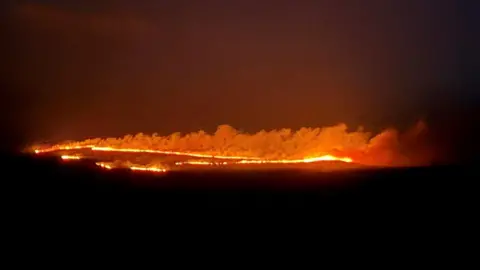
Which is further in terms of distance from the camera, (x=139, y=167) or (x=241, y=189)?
(x=139, y=167)

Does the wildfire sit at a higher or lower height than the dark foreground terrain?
higher

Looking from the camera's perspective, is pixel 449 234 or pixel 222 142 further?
pixel 222 142

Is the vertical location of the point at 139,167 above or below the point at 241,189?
above

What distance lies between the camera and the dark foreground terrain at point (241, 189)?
10.3m

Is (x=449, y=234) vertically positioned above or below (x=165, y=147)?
below

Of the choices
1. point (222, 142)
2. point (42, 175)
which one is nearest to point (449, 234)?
point (222, 142)

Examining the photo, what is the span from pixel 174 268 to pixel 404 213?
15.6 ft

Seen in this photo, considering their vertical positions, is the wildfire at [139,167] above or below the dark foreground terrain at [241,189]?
above

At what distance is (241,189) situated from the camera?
11453 mm

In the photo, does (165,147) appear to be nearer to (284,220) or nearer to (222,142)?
(222,142)

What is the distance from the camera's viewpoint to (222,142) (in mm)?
15492

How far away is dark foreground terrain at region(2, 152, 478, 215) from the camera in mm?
10328

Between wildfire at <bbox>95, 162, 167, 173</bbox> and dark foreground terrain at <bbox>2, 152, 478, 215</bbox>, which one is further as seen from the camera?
wildfire at <bbox>95, 162, 167, 173</bbox>

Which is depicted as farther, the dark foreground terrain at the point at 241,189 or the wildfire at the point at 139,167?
the wildfire at the point at 139,167
